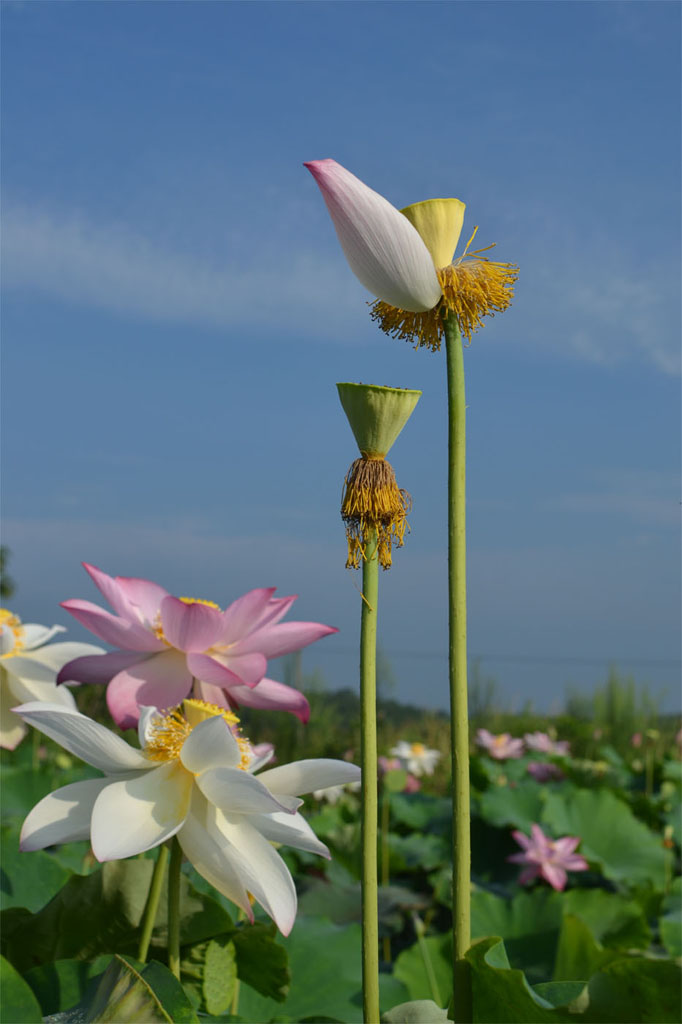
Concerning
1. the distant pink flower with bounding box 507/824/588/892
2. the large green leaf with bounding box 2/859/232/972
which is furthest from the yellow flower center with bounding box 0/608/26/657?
the distant pink flower with bounding box 507/824/588/892

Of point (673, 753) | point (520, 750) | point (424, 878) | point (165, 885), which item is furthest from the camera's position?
point (673, 753)

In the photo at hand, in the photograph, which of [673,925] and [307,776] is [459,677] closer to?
[307,776]

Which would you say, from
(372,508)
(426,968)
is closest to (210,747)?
(372,508)

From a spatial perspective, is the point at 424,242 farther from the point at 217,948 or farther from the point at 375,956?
the point at 217,948

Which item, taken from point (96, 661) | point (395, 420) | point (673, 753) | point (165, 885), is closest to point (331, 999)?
point (165, 885)

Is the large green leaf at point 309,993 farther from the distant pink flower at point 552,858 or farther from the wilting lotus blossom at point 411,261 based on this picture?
the distant pink flower at point 552,858

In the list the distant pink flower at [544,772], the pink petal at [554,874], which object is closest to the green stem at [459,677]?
the pink petal at [554,874]
